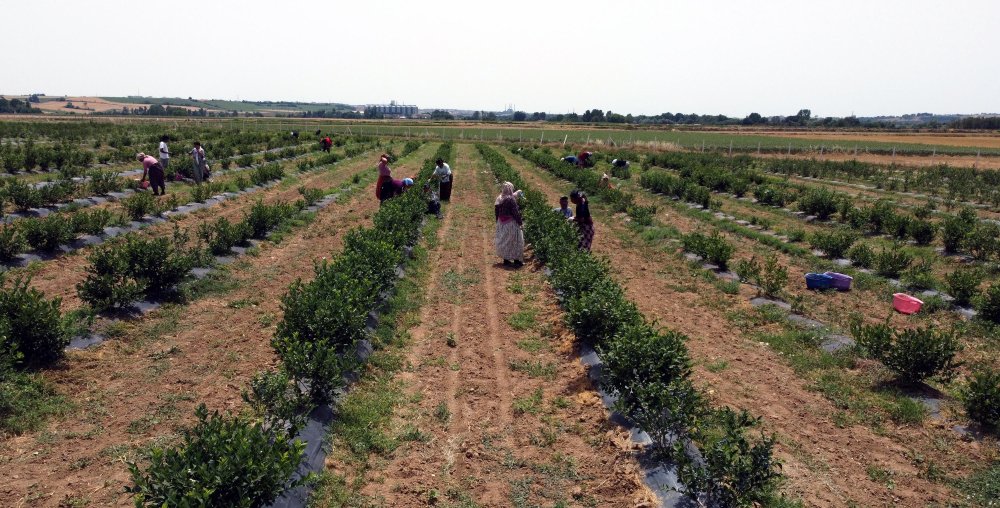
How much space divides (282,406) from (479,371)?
2926mm

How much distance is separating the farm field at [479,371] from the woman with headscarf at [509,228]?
453 millimetres

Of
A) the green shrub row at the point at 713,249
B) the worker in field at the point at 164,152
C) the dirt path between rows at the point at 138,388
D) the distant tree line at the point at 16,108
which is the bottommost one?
the dirt path between rows at the point at 138,388

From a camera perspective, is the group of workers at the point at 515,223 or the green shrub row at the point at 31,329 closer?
the green shrub row at the point at 31,329

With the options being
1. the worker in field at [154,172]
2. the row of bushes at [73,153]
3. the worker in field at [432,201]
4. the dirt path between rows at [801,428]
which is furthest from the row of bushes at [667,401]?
the row of bushes at [73,153]

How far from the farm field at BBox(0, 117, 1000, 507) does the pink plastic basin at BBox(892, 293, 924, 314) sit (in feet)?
0.71

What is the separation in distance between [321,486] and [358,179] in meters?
19.9

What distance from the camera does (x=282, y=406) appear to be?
4531 mm

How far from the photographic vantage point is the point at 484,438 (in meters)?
5.56

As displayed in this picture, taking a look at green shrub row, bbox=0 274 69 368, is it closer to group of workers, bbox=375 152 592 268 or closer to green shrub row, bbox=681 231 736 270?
group of workers, bbox=375 152 592 268

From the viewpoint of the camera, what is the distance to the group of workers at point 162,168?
1603cm

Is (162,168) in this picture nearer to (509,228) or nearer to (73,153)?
(73,153)

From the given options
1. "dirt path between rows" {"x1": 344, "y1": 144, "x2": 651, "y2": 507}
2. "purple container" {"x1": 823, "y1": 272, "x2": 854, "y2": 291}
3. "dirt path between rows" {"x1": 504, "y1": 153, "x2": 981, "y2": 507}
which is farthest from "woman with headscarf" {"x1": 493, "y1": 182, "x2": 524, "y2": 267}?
"purple container" {"x1": 823, "y1": 272, "x2": 854, "y2": 291}

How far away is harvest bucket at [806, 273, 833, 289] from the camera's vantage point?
406 inches

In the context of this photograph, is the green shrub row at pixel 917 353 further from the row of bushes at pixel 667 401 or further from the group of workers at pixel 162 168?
the group of workers at pixel 162 168
